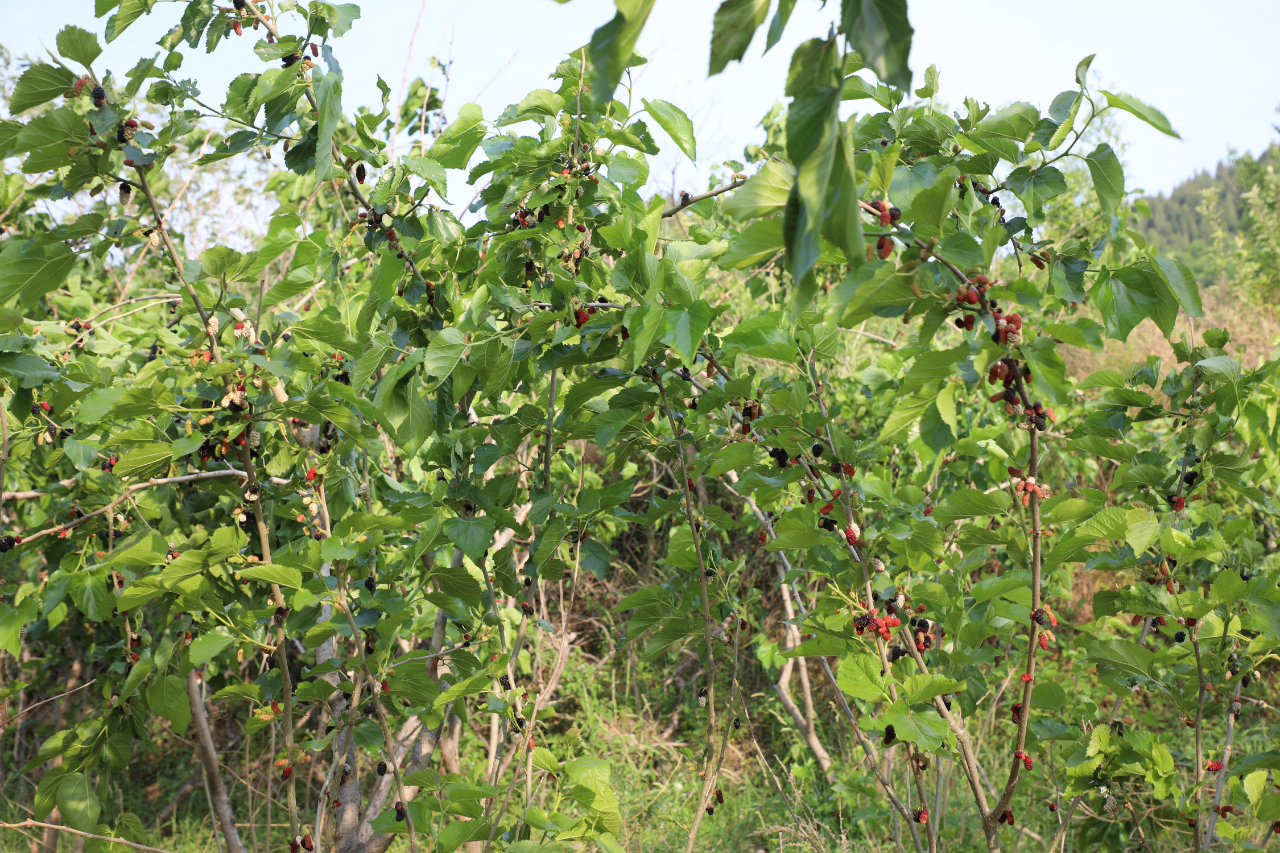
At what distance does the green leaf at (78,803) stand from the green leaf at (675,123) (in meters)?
1.77

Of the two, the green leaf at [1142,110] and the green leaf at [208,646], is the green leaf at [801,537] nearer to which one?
the green leaf at [1142,110]

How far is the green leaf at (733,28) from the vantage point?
50cm

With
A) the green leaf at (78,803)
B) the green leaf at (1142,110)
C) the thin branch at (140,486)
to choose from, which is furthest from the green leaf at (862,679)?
the green leaf at (78,803)

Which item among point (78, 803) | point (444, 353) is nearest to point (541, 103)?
point (444, 353)

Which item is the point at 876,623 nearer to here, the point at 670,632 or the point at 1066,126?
the point at 670,632

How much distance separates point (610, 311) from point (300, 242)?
0.58 meters

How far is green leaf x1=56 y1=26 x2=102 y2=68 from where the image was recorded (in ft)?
3.68

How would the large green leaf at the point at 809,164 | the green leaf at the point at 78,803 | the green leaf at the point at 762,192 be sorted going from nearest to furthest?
1. the large green leaf at the point at 809,164
2. the green leaf at the point at 762,192
3. the green leaf at the point at 78,803

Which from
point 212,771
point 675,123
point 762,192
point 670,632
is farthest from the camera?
point 212,771

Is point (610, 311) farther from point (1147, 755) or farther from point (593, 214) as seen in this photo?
point (1147, 755)

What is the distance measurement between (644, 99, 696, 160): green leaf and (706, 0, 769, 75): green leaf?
0.84 metres

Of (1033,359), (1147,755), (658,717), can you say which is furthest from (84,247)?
(658,717)

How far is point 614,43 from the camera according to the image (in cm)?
49

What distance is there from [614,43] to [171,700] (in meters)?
1.72
